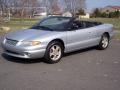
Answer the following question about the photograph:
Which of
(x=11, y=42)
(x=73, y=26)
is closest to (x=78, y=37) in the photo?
(x=73, y=26)

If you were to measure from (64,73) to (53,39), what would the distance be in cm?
149

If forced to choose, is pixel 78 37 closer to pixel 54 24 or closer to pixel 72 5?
pixel 54 24

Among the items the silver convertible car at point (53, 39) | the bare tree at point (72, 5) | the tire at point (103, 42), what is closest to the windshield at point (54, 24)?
the silver convertible car at point (53, 39)

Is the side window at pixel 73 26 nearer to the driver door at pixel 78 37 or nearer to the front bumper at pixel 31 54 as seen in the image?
the driver door at pixel 78 37

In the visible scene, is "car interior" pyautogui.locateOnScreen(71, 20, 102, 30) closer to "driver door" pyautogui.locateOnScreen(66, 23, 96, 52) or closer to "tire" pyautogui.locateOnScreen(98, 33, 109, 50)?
"driver door" pyautogui.locateOnScreen(66, 23, 96, 52)

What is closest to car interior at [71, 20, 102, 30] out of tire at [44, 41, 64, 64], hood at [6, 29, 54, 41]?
tire at [44, 41, 64, 64]

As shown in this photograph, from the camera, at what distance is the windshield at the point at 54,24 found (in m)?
8.34

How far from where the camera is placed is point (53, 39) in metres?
7.70

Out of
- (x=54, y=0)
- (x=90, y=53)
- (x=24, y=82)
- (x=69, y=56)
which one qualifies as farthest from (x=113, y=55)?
(x=54, y=0)

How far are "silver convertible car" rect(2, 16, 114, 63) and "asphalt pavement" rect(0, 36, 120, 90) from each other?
33 cm

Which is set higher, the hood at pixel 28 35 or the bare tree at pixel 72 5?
the bare tree at pixel 72 5

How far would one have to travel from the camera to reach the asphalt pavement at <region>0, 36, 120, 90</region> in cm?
555

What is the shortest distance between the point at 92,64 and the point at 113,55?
173 centimetres

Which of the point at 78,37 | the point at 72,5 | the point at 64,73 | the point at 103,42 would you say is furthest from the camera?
the point at 72,5
